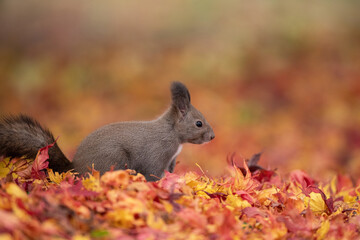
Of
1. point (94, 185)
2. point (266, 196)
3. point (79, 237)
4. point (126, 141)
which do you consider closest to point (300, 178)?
point (266, 196)

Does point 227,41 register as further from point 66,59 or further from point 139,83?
point 66,59

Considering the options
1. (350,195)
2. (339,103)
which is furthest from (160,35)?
(350,195)

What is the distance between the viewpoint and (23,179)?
7.00ft

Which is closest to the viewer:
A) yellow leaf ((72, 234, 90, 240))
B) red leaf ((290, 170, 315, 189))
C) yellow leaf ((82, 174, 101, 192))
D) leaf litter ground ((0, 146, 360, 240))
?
yellow leaf ((72, 234, 90, 240))

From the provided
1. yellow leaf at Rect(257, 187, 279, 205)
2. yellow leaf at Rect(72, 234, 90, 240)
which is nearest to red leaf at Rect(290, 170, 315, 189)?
yellow leaf at Rect(257, 187, 279, 205)

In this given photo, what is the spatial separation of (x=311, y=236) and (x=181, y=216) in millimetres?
596

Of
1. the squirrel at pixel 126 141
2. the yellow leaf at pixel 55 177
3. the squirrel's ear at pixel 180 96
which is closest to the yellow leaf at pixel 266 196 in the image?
the squirrel at pixel 126 141

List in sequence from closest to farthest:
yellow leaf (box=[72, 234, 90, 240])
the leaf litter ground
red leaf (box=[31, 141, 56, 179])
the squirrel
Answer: yellow leaf (box=[72, 234, 90, 240]), the leaf litter ground, red leaf (box=[31, 141, 56, 179]), the squirrel

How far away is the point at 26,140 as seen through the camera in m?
2.24

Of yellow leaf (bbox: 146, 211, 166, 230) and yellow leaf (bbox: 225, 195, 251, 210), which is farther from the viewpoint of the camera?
yellow leaf (bbox: 225, 195, 251, 210)

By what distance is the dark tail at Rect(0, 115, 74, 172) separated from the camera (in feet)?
7.23

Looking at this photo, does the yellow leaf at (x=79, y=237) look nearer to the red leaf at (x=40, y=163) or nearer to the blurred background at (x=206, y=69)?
the red leaf at (x=40, y=163)

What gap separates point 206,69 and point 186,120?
4.50 meters

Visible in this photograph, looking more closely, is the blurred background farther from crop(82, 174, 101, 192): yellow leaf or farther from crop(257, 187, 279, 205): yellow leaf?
crop(82, 174, 101, 192): yellow leaf
